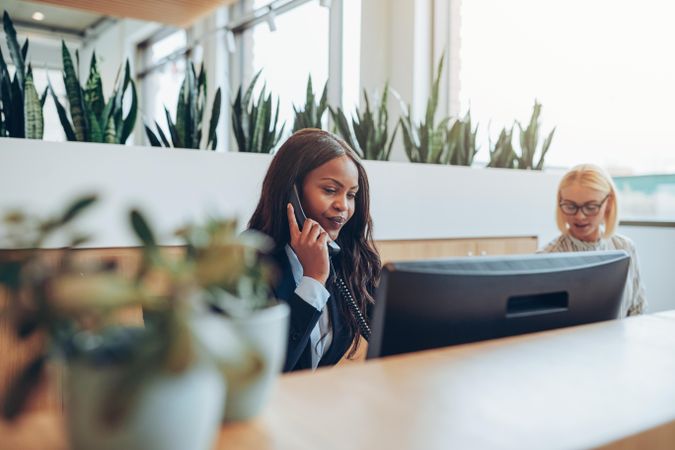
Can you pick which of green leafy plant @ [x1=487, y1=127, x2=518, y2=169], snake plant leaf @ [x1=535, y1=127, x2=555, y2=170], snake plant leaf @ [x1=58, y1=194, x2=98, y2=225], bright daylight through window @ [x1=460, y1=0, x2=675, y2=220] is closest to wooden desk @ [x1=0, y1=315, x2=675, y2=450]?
snake plant leaf @ [x1=58, y1=194, x2=98, y2=225]

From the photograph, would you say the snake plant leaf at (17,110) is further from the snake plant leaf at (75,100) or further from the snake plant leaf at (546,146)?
the snake plant leaf at (546,146)

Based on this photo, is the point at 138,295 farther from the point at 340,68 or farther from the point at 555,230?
the point at 340,68

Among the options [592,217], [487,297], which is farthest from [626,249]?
[487,297]

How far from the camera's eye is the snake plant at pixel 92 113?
6.19 ft

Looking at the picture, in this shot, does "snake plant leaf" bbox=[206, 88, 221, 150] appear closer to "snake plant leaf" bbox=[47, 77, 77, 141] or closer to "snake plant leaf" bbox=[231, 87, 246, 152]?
"snake plant leaf" bbox=[231, 87, 246, 152]

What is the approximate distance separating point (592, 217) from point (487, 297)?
5.17ft

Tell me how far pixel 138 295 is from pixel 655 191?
10.7 feet

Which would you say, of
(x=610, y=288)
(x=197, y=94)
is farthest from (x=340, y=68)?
(x=610, y=288)

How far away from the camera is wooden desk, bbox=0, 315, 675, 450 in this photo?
50cm

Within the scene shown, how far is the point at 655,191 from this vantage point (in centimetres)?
309

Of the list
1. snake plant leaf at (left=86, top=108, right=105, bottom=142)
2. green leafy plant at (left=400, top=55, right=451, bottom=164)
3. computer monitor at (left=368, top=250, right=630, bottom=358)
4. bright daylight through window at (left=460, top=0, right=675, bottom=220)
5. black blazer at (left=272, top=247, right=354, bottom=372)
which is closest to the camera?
computer monitor at (left=368, top=250, right=630, bottom=358)

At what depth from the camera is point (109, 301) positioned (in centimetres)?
37

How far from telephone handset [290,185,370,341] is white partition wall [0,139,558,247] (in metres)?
0.16

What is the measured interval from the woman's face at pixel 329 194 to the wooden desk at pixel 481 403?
68 centimetres
